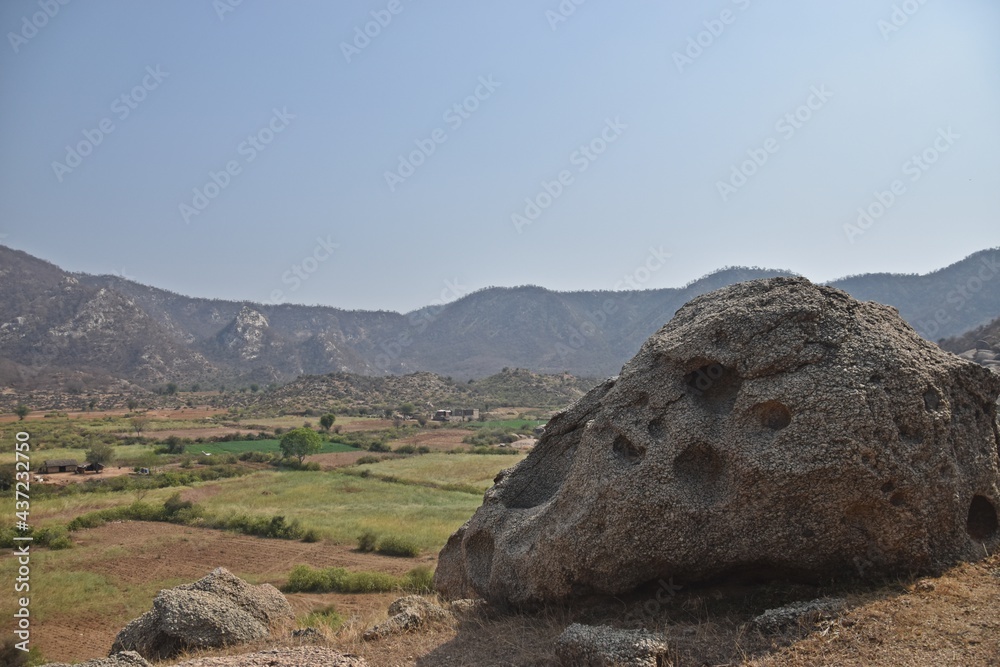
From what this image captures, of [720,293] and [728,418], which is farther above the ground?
[720,293]

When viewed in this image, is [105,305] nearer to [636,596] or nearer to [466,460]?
[466,460]

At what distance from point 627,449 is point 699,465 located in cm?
99

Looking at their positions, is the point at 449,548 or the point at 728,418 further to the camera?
the point at 449,548

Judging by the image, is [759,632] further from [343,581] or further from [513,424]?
[513,424]

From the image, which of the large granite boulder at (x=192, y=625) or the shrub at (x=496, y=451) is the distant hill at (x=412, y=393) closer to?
the shrub at (x=496, y=451)

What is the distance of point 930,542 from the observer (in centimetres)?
852

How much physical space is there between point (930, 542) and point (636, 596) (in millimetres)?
3765

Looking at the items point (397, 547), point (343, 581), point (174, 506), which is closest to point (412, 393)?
point (174, 506)

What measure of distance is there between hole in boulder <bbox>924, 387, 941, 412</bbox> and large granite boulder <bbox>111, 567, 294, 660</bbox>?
11.8 metres

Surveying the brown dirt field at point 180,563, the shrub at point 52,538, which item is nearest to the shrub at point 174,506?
the brown dirt field at point 180,563

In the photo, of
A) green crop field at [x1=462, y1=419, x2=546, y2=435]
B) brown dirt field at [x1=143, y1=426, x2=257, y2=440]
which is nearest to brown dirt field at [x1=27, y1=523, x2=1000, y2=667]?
green crop field at [x1=462, y1=419, x2=546, y2=435]

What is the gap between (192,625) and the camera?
12.7 m

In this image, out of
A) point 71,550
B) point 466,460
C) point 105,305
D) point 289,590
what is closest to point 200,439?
point 466,460

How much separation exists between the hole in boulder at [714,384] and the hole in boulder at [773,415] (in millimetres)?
522
